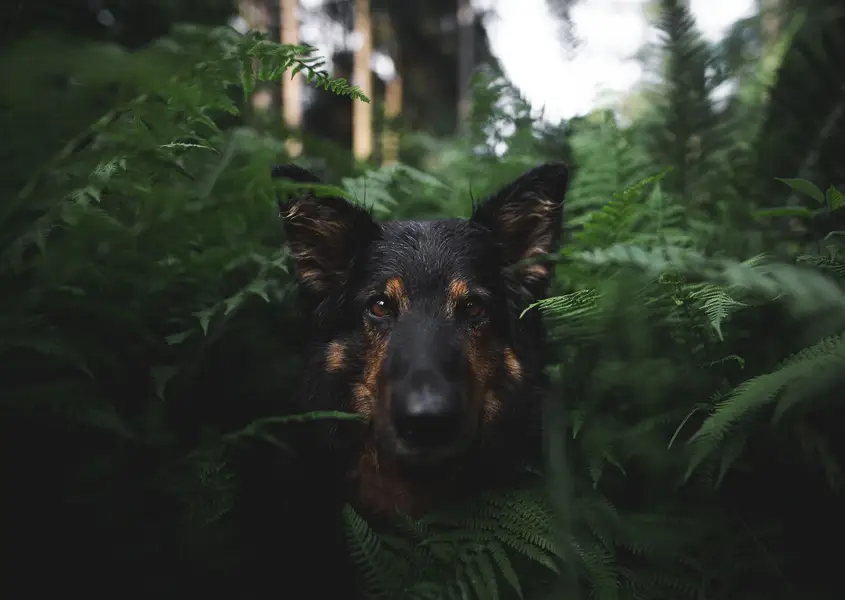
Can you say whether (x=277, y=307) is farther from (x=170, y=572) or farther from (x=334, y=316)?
(x=170, y=572)

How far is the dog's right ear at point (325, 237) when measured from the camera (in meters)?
2.40

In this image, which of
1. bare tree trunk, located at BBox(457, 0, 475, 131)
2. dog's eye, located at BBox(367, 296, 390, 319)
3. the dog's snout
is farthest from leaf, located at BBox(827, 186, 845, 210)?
bare tree trunk, located at BBox(457, 0, 475, 131)

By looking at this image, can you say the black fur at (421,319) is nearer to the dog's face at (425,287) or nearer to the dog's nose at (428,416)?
the dog's face at (425,287)

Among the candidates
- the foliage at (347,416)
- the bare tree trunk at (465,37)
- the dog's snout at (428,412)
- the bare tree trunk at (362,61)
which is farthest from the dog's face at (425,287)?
the bare tree trunk at (465,37)

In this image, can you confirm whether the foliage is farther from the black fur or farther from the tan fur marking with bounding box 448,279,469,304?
the tan fur marking with bounding box 448,279,469,304

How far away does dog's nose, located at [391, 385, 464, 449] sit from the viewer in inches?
77.5

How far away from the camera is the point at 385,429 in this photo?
7.03 feet

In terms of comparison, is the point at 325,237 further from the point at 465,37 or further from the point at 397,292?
the point at 465,37

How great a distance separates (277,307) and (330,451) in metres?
0.85

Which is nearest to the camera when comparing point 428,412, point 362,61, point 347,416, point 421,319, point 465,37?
point 347,416

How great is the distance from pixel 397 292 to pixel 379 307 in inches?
4.4

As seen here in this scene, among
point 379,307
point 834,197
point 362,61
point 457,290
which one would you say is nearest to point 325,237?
point 379,307

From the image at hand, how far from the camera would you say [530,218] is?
8.28 ft

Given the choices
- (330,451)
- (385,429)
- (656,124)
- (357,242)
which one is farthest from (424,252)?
(656,124)
